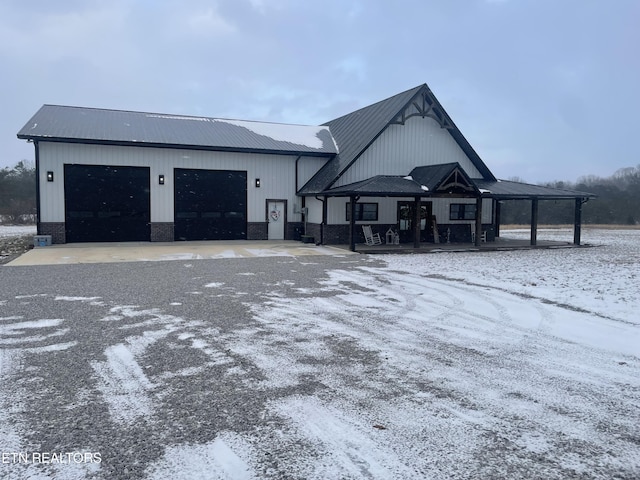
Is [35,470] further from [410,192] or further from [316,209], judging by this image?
[316,209]

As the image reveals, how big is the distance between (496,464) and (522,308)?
563 cm

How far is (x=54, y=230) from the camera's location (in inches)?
760

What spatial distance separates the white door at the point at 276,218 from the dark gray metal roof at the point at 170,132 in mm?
2576

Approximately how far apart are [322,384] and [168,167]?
18.1 m

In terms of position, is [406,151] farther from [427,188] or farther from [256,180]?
[256,180]

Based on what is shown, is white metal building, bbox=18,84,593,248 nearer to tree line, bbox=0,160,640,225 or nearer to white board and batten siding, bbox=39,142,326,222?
white board and batten siding, bbox=39,142,326,222

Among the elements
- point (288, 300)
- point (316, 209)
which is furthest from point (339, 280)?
point (316, 209)

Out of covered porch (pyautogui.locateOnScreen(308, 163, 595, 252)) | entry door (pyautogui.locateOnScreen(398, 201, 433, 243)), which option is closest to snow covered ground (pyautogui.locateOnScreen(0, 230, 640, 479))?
covered porch (pyautogui.locateOnScreen(308, 163, 595, 252))

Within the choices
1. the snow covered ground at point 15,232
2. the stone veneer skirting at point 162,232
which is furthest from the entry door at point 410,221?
the snow covered ground at point 15,232

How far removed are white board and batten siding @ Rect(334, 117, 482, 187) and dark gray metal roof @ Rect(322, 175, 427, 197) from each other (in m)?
0.81

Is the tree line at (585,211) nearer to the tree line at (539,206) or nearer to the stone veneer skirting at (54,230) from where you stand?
the tree line at (539,206)

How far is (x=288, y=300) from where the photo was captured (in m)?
8.80

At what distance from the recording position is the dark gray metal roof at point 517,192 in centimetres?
2028

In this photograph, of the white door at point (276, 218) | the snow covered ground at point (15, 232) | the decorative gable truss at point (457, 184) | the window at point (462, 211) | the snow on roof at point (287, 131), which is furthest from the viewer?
the snow covered ground at point (15, 232)
